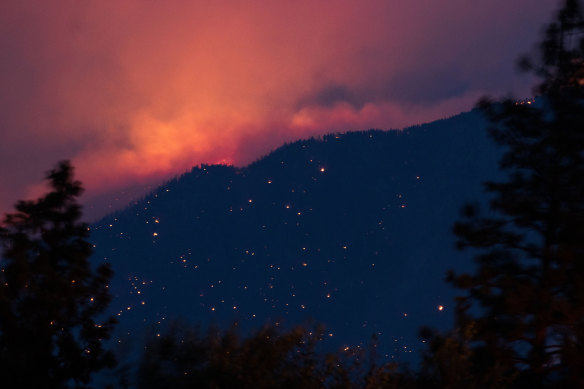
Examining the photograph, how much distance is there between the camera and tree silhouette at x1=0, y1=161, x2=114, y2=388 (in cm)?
643

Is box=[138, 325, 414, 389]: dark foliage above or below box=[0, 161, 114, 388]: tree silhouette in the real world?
below

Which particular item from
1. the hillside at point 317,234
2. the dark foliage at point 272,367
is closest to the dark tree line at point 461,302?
the dark foliage at point 272,367

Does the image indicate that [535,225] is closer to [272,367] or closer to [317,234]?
[272,367]

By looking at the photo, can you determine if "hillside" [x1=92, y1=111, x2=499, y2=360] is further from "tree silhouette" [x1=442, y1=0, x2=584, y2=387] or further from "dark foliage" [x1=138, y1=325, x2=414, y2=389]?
"dark foliage" [x1=138, y1=325, x2=414, y2=389]

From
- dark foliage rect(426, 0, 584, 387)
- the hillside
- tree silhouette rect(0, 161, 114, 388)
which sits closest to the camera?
tree silhouette rect(0, 161, 114, 388)

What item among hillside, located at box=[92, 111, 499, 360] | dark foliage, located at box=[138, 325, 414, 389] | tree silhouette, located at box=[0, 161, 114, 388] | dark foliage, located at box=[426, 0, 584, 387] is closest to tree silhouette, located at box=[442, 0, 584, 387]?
dark foliage, located at box=[426, 0, 584, 387]

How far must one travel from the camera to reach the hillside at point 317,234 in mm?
86188

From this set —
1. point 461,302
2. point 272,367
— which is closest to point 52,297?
point 272,367

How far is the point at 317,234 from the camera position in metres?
94.6

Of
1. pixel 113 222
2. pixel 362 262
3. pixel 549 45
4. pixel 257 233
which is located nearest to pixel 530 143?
pixel 549 45

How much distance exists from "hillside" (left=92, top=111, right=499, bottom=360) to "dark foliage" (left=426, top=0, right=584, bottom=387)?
69685 millimetres

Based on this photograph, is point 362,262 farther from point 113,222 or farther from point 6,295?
point 6,295

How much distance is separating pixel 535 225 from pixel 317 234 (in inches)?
3306

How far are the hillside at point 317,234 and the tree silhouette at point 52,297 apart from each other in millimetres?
71682
